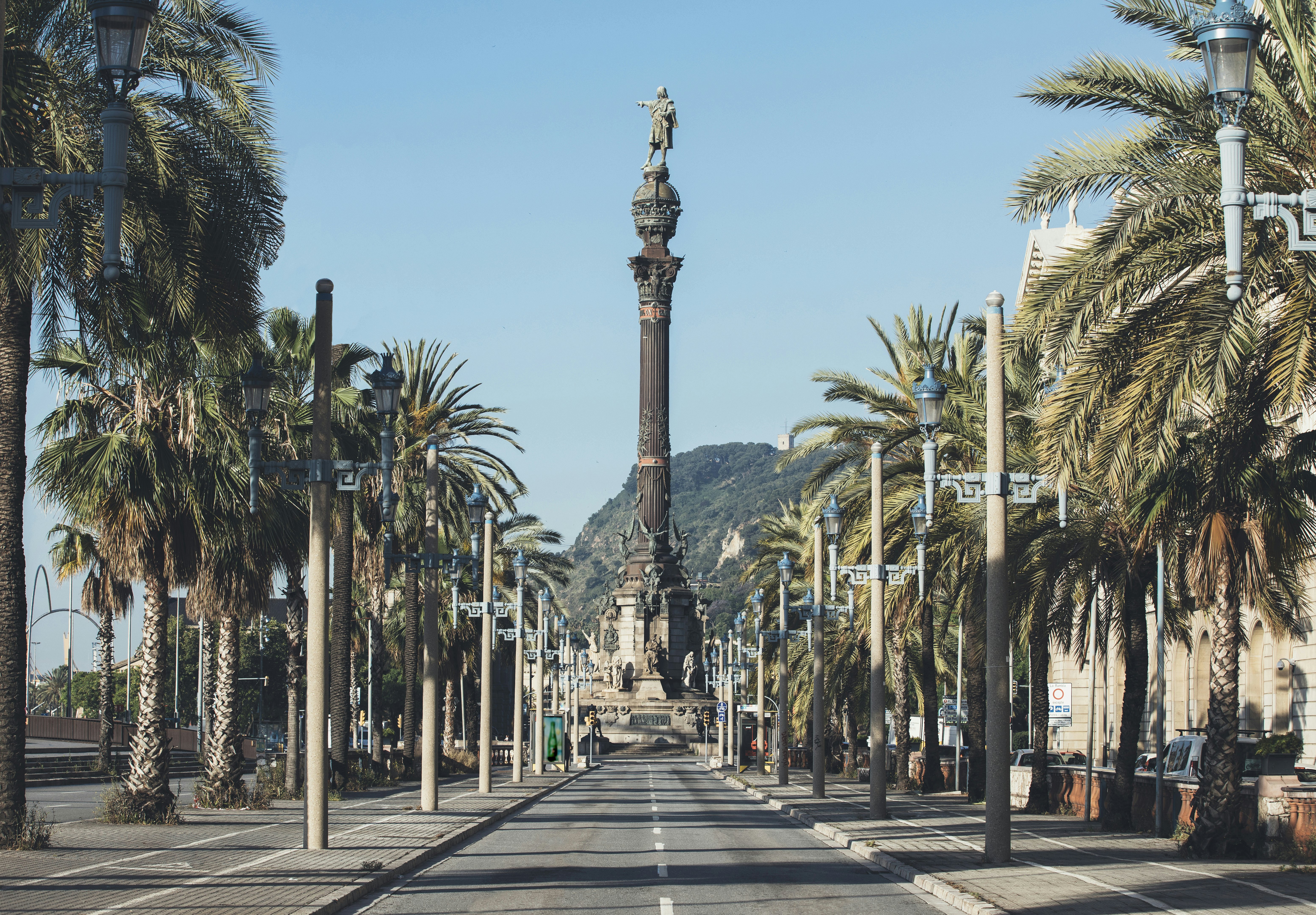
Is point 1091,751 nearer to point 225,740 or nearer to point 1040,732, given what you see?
point 1040,732

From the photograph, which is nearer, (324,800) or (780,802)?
(324,800)

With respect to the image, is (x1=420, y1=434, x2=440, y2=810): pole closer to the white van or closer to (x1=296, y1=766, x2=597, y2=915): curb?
(x1=296, y1=766, x2=597, y2=915): curb

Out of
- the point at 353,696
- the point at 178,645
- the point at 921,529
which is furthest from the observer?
the point at 178,645

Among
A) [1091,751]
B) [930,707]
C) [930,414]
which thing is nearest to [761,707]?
[930,707]

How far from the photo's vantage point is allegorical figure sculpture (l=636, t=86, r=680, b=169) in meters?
107

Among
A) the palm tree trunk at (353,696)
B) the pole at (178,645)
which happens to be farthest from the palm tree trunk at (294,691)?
the pole at (178,645)

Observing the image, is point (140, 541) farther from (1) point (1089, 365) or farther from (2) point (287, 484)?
(1) point (1089, 365)

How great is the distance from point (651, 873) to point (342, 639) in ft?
65.4

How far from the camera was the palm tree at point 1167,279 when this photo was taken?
15.9m

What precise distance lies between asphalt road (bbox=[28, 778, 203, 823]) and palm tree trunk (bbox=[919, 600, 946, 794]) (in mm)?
19595

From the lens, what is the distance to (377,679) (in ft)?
297

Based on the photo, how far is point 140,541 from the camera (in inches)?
1029

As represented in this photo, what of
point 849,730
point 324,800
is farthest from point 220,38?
point 849,730

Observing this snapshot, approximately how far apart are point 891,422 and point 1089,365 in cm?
1824
